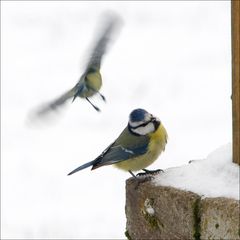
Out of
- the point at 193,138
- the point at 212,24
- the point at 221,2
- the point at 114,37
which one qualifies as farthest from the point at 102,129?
the point at 221,2

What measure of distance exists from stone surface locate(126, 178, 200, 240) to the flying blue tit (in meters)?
1.16

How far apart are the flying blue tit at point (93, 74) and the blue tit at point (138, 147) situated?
836mm

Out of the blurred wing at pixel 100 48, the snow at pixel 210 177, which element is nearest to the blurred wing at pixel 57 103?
the blurred wing at pixel 100 48

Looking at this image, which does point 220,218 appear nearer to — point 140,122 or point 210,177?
point 210,177

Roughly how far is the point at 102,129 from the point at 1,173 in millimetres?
1411

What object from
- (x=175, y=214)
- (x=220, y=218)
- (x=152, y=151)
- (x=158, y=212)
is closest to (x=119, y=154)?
(x=152, y=151)

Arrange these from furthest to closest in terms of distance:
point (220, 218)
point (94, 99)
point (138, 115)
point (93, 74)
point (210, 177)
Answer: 1. point (94, 99)
2. point (93, 74)
3. point (138, 115)
4. point (210, 177)
5. point (220, 218)

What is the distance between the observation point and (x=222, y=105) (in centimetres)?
952

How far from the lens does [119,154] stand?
420 centimetres

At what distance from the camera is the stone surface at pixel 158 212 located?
11.7 ft

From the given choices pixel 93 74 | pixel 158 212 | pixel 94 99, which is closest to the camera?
pixel 158 212

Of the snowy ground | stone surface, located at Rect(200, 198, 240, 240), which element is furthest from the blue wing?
the snowy ground

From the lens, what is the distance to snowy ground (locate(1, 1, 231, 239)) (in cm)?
707

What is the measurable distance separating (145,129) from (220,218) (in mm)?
989
